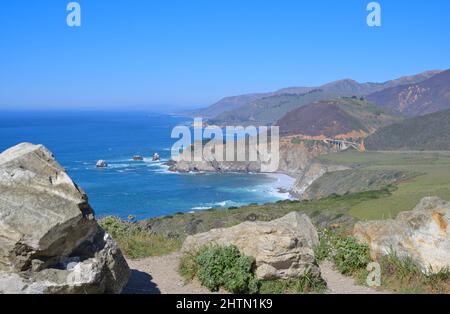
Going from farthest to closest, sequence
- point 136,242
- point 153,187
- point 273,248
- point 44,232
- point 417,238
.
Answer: point 153,187 < point 136,242 < point 417,238 < point 273,248 < point 44,232

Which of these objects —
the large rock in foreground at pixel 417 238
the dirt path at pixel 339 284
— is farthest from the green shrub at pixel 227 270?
the large rock in foreground at pixel 417 238

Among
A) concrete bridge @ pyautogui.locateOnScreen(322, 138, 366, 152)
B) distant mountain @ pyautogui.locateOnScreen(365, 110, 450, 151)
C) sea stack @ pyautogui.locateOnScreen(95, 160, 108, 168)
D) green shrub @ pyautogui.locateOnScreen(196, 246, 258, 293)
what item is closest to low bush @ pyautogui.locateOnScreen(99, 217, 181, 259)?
green shrub @ pyautogui.locateOnScreen(196, 246, 258, 293)

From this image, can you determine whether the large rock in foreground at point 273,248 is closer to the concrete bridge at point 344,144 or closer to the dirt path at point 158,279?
the dirt path at point 158,279

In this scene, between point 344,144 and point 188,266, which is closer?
point 188,266

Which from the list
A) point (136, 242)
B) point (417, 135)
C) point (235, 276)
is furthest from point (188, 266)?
point (417, 135)

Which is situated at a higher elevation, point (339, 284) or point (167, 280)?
point (167, 280)

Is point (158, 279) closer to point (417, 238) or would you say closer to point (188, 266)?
point (188, 266)
